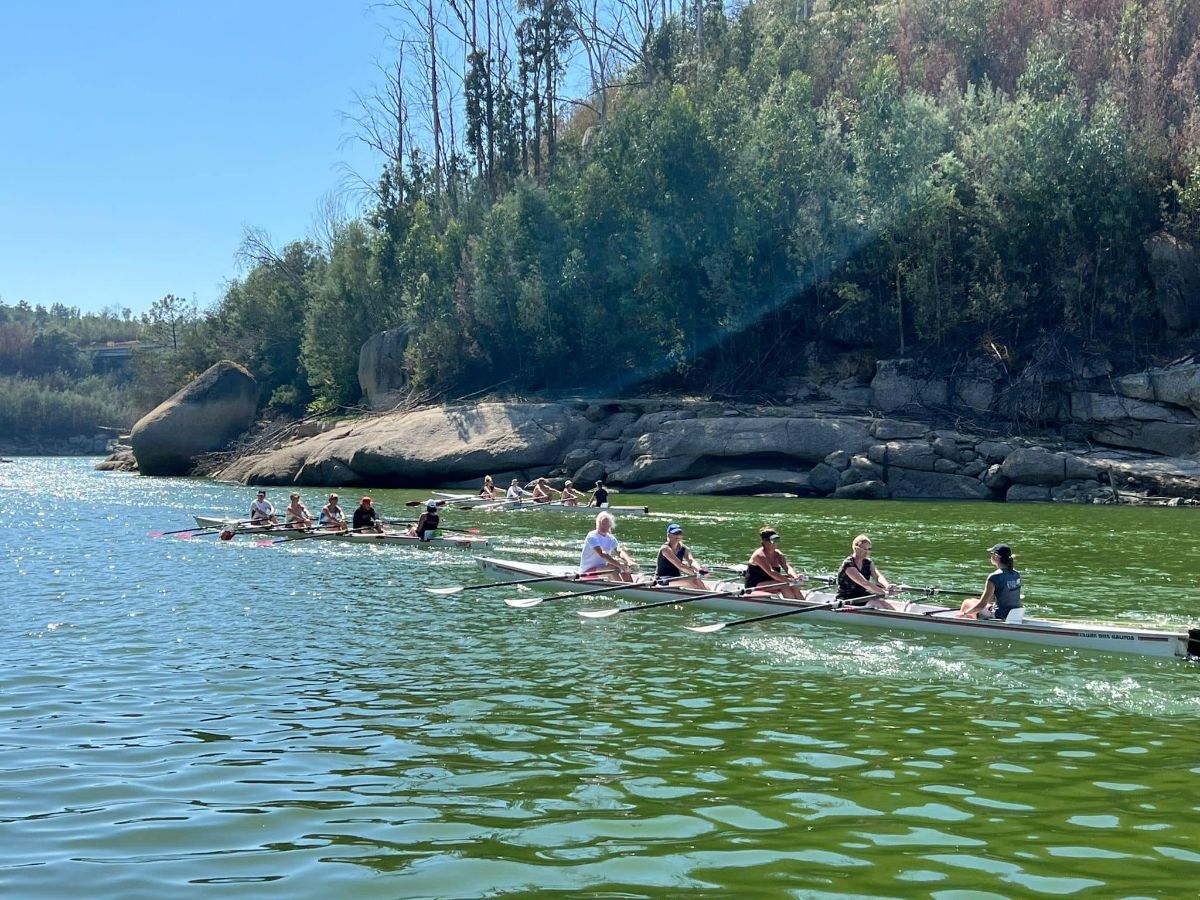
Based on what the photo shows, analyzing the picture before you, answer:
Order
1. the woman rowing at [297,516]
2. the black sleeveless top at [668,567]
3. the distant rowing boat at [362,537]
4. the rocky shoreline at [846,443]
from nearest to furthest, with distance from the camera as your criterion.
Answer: the black sleeveless top at [668,567] → the distant rowing boat at [362,537] → the woman rowing at [297,516] → the rocky shoreline at [846,443]

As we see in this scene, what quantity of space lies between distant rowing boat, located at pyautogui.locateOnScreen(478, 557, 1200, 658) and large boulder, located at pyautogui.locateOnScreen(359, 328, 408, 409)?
38612 mm

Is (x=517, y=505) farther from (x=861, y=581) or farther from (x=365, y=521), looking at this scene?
(x=861, y=581)

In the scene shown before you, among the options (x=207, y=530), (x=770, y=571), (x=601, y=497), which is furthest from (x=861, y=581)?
(x=207, y=530)

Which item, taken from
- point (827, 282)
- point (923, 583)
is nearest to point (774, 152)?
point (827, 282)

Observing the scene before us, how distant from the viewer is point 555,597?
15.7 metres

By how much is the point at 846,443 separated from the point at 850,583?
2321cm

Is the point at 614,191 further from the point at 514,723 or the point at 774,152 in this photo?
the point at 514,723

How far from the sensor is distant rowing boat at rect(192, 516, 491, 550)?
80.3 feet

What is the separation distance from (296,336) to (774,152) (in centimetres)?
3347

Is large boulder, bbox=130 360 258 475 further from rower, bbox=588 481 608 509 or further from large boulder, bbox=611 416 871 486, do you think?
rower, bbox=588 481 608 509

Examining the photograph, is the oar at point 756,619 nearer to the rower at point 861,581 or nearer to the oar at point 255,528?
the rower at point 861,581

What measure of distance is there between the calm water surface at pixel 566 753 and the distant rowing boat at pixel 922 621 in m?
0.23

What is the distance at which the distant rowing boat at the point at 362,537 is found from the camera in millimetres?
24484

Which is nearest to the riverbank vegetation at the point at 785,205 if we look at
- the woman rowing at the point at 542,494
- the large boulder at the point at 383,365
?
the large boulder at the point at 383,365
